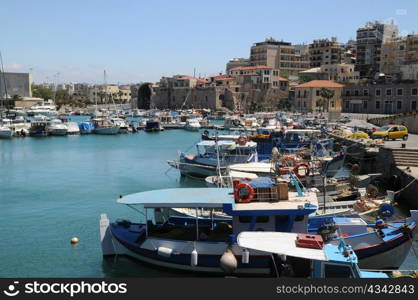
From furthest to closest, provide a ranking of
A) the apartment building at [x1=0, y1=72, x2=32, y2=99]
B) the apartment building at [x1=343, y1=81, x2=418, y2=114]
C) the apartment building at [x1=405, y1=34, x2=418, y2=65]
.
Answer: the apartment building at [x1=0, y1=72, x2=32, y2=99]
the apartment building at [x1=405, y1=34, x2=418, y2=65]
the apartment building at [x1=343, y1=81, x2=418, y2=114]

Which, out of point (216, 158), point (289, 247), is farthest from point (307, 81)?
point (289, 247)

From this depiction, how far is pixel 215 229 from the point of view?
16.3 meters

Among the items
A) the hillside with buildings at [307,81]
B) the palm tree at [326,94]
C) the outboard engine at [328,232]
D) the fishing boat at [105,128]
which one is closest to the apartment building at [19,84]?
the hillside with buildings at [307,81]

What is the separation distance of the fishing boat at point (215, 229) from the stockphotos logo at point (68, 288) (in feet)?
17.7

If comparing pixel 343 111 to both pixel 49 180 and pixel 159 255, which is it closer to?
pixel 49 180

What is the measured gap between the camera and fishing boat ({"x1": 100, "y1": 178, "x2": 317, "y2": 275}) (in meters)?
14.9

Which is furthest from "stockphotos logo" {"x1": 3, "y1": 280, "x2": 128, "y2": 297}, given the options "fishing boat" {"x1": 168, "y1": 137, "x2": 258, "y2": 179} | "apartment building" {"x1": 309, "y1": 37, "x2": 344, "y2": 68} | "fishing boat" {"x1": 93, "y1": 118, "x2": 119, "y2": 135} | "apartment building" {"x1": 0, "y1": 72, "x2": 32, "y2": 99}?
"apartment building" {"x1": 0, "y1": 72, "x2": 32, "y2": 99}

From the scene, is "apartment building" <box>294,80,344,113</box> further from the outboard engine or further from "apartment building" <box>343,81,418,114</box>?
the outboard engine

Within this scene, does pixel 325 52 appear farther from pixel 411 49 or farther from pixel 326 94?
pixel 326 94

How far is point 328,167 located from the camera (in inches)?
1172

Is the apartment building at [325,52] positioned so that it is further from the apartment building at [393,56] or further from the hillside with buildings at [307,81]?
the apartment building at [393,56]

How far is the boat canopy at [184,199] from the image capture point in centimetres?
1542

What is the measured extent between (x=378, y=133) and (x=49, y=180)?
85.9ft

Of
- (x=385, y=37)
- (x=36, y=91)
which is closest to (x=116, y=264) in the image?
(x=385, y=37)
